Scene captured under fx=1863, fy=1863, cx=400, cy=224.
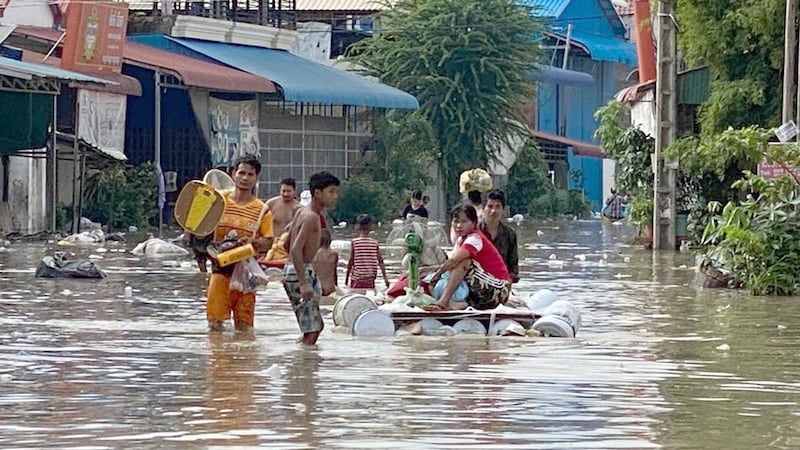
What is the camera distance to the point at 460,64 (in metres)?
49.2

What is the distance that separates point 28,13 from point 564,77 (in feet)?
82.5

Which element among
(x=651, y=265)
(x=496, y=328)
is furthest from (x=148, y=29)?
(x=496, y=328)

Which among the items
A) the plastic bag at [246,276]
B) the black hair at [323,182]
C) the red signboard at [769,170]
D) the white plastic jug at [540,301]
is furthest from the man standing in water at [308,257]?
the red signboard at [769,170]

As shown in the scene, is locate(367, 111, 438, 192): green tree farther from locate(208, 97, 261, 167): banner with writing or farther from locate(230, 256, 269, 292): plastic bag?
locate(230, 256, 269, 292): plastic bag

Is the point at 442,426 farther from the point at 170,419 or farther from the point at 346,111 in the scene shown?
the point at 346,111

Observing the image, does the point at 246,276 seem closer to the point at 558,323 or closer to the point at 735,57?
the point at 558,323

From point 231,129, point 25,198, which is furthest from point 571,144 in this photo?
point 25,198

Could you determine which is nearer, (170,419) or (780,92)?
(170,419)

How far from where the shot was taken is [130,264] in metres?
25.5

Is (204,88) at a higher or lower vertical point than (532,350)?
higher

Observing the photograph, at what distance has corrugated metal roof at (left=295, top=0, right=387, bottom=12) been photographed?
56875mm

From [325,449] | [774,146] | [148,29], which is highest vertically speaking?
[148,29]

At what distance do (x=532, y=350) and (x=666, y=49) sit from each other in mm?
17212

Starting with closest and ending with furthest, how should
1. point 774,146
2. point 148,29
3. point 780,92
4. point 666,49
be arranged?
point 774,146 < point 780,92 < point 666,49 < point 148,29
